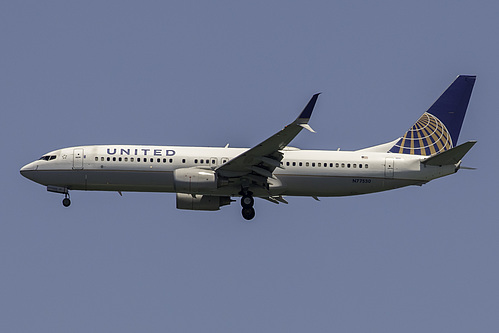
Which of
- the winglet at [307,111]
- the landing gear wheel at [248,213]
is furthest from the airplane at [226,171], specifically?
the winglet at [307,111]

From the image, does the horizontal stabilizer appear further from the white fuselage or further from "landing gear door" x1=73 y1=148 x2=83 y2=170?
"landing gear door" x1=73 y1=148 x2=83 y2=170

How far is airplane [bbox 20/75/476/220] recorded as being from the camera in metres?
49.1

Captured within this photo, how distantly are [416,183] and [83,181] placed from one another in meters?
17.5

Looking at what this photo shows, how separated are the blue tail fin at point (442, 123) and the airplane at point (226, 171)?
65.6 inches

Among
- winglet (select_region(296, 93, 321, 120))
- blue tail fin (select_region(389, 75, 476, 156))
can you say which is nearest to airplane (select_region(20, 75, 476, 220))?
blue tail fin (select_region(389, 75, 476, 156))

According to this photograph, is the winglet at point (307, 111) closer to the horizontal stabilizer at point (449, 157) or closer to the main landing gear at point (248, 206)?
the main landing gear at point (248, 206)

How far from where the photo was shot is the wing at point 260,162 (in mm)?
46281

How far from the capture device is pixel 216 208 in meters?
52.0

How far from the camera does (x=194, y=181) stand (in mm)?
48594

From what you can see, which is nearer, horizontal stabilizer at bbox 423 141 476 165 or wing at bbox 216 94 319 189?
wing at bbox 216 94 319 189

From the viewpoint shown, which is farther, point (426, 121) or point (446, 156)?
point (426, 121)

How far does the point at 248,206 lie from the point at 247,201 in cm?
26

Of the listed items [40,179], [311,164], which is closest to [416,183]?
[311,164]

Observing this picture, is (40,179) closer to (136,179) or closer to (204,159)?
(136,179)
